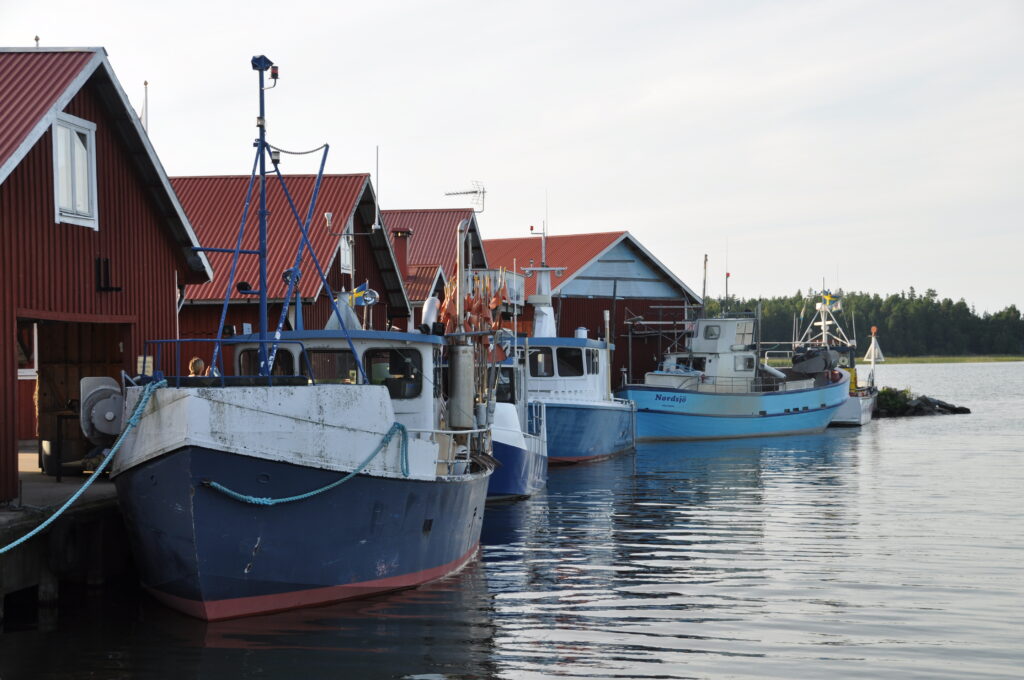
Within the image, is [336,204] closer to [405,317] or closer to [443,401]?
[405,317]

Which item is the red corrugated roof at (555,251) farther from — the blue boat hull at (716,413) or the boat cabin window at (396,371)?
the boat cabin window at (396,371)

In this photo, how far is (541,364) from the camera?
31.0 m

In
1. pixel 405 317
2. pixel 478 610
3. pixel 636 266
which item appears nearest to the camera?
pixel 478 610

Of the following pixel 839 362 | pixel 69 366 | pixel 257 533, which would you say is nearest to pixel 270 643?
pixel 257 533

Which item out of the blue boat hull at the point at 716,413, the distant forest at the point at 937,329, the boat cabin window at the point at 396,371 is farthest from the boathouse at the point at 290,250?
the distant forest at the point at 937,329

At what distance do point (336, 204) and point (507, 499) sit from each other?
8.55 meters

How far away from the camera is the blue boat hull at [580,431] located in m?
30.1

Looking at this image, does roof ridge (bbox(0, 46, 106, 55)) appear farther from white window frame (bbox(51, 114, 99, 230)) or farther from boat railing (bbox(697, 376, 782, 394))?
boat railing (bbox(697, 376, 782, 394))

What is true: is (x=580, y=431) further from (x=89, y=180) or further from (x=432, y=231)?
(x=89, y=180)

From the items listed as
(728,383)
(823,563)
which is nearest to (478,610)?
(823,563)

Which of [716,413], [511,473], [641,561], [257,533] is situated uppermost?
[257,533]

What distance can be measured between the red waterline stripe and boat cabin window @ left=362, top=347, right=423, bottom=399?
8.08ft

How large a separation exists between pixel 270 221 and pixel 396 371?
13.0 metres

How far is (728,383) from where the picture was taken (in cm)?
4056
